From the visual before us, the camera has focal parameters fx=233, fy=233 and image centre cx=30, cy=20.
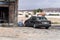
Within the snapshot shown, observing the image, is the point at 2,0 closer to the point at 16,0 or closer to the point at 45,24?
the point at 16,0

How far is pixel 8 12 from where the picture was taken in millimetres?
32750

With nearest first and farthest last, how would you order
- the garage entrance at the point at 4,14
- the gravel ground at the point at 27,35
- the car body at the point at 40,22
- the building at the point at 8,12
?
the gravel ground at the point at 27,35 → the car body at the point at 40,22 → the building at the point at 8,12 → the garage entrance at the point at 4,14

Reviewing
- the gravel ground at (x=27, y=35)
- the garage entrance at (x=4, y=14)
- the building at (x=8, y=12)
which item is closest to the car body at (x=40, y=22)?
the building at (x=8, y=12)

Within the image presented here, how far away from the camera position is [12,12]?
3259 cm

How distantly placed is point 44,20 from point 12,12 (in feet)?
18.8

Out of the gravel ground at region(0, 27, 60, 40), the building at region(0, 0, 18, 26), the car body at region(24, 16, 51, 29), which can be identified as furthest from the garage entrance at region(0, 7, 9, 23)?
the gravel ground at region(0, 27, 60, 40)

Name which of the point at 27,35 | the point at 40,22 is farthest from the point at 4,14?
the point at 27,35

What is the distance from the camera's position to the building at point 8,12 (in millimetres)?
32031

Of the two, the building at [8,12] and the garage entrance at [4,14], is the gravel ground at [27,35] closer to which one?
the building at [8,12]

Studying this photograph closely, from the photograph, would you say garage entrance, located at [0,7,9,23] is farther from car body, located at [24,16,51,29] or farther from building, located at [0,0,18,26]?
car body, located at [24,16,51,29]

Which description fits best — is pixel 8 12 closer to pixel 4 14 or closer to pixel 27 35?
pixel 4 14

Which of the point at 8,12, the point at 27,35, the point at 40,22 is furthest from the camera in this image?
the point at 8,12

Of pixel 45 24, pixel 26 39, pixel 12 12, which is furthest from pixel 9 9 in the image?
pixel 26 39

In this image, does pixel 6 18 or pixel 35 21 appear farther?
pixel 6 18
